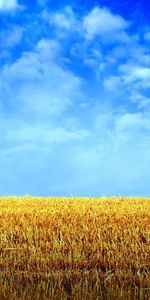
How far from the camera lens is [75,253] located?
8242 mm

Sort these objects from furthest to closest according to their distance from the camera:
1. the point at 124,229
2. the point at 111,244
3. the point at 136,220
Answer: the point at 136,220 → the point at 124,229 → the point at 111,244

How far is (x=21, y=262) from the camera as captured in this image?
7.95 metres

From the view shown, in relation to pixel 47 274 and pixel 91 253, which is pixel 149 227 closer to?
pixel 91 253

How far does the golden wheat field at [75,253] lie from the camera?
627cm

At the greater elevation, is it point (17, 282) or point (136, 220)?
point (136, 220)

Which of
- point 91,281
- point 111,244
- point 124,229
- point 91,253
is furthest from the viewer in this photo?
point 124,229

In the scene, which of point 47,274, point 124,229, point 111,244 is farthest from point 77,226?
point 47,274

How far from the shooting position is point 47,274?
23.1ft

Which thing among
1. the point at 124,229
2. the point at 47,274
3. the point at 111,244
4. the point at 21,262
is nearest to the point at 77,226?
the point at 124,229

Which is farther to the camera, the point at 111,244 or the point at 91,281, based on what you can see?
the point at 111,244

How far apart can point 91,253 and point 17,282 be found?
6.00 ft

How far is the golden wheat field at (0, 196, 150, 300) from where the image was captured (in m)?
6.27

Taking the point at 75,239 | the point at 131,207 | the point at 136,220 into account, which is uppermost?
the point at 131,207

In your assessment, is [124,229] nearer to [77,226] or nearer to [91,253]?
[77,226]
